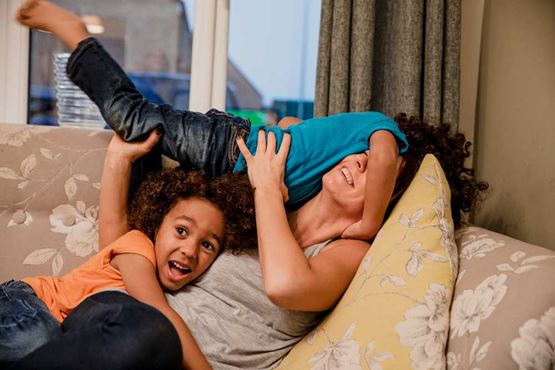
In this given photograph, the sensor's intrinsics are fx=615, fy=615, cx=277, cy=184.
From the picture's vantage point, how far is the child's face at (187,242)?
54.3 inches

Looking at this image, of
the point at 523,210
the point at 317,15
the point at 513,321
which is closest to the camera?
the point at 513,321

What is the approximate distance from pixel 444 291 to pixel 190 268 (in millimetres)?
557

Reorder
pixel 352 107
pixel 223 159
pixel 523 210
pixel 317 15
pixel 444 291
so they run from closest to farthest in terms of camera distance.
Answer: pixel 444 291
pixel 223 159
pixel 523 210
pixel 352 107
pixel 317 15

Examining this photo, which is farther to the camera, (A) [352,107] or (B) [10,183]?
(A) [352,107]

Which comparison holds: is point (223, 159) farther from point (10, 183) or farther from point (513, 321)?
point (513, 321)

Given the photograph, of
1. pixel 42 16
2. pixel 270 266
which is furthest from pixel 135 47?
pixel 270 266

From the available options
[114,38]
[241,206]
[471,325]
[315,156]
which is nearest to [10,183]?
[241,206]

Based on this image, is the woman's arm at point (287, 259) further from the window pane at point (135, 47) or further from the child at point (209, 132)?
the window pane at point (135, 47)

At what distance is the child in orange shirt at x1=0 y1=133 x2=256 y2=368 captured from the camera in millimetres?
1348

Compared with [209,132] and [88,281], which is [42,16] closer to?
[209,132]

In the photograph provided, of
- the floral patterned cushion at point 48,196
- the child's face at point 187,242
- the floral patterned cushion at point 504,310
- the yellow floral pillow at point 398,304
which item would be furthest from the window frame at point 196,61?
the floral patterned cushion at point 504,310

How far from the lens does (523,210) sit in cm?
171

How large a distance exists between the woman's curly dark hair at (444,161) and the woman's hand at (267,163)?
30 cm

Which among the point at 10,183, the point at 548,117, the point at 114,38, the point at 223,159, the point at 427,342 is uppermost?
the point at 114,38
